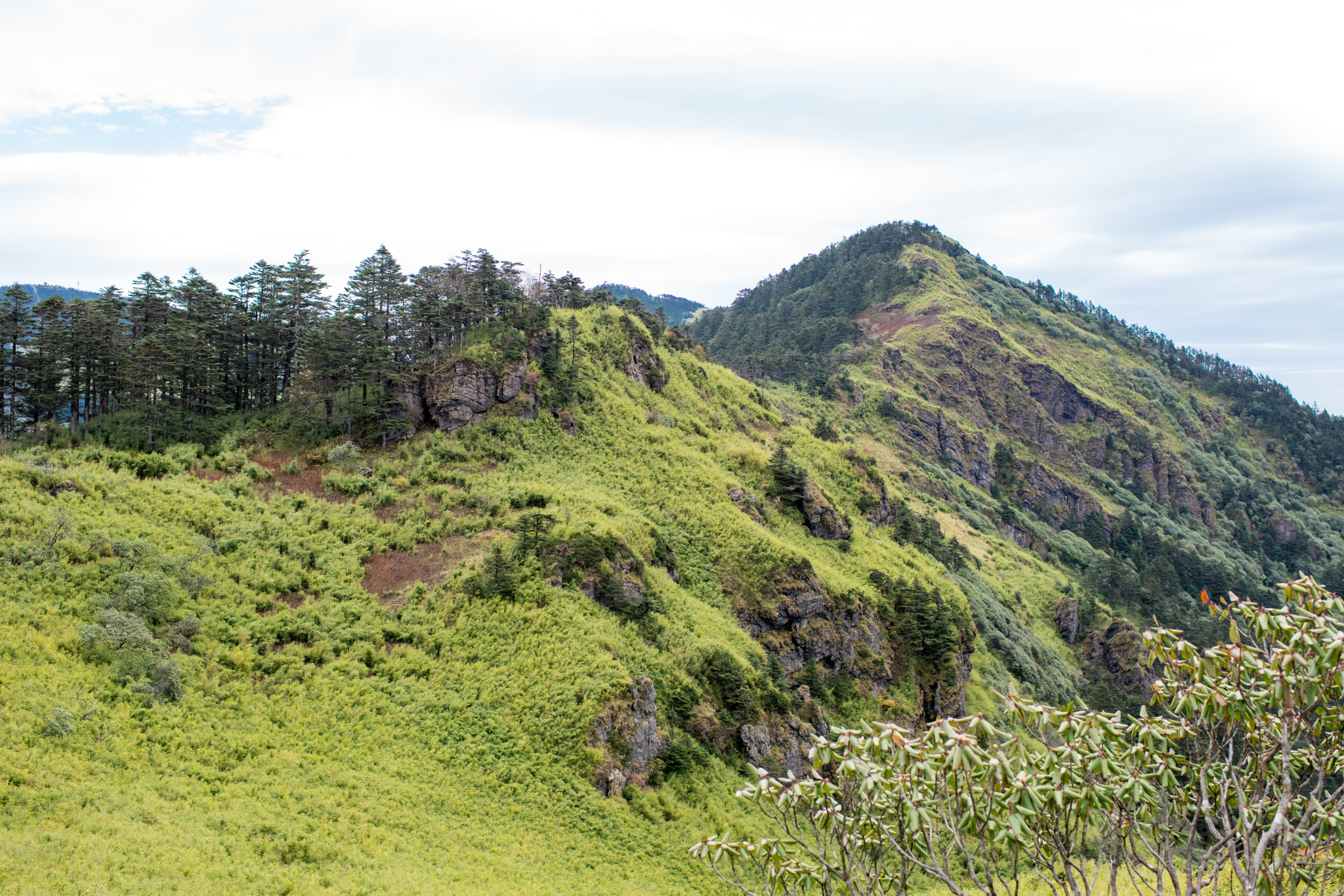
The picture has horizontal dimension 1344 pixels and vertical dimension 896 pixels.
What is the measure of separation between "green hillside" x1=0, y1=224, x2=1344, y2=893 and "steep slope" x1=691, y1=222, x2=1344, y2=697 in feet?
82.8

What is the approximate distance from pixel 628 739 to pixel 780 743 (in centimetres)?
899

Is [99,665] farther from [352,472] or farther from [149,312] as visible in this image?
[149,312]

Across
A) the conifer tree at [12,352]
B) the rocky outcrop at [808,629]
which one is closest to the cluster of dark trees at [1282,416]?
the rocky outcrop at [808,629]

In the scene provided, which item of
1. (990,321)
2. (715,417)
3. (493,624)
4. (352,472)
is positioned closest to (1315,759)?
(493,624)

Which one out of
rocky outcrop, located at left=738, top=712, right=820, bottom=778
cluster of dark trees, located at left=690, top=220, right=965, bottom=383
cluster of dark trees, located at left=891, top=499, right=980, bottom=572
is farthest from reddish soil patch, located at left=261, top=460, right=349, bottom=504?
cluster of dark trees, located at left=690, top=220, right=965, bottom=383

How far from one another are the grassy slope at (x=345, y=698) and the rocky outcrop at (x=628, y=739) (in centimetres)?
53

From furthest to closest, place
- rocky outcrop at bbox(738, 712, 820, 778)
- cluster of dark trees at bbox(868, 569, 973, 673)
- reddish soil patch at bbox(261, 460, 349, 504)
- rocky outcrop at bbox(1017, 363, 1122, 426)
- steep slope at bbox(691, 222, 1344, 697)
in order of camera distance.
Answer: rocky outcrop at bbox(1017, 363, 1122, 426), steep slope at bbox(691, 222, 1344, 697), cluster of dark trees at bbox(868, 569, 973, 673), reddish soil patch at bbox(261, 460, 349, 504), rocky outcrop at bbox(738, 712, 820, 778)

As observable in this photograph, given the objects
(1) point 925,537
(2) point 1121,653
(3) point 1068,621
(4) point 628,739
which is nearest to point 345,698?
(4) point 628,739

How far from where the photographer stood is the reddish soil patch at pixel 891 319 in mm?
152250

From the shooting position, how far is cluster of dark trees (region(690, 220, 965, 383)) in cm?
13012

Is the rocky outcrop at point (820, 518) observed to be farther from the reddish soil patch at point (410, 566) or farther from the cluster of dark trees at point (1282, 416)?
the cluster of dark trees at point (1282, 416)

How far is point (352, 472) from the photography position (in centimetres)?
3972

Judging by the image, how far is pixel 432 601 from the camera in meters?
28.5

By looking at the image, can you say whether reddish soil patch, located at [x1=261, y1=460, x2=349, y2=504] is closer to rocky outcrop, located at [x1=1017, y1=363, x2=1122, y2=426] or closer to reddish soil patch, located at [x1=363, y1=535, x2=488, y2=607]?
reddish soil patch, located at [x1=363, y1=535, x2=488, y2=607]
